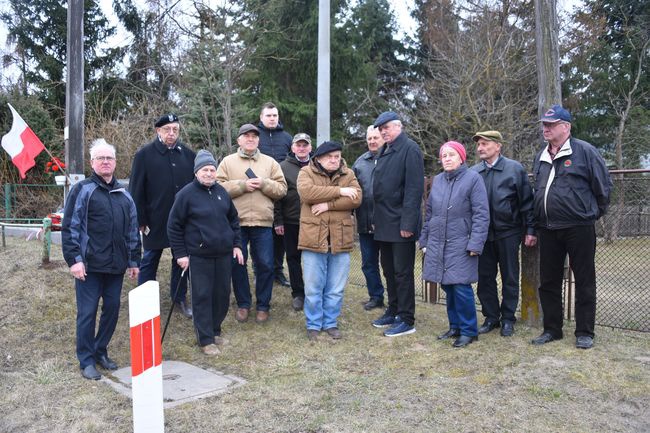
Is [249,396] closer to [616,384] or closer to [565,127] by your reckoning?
[616,384]

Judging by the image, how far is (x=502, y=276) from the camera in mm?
5629

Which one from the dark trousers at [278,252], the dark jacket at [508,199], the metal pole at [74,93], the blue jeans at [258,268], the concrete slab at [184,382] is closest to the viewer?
the concrete slab at [184,382]

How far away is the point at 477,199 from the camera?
5.20 meters

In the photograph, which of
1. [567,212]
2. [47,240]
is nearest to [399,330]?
[567,212]

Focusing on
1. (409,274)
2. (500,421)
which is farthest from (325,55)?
(500,421)

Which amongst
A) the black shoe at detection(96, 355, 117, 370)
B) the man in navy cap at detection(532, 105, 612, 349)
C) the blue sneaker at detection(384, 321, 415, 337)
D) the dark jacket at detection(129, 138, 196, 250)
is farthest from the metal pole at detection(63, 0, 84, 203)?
the man in navy cap at detection(532, 105, 612, 349)

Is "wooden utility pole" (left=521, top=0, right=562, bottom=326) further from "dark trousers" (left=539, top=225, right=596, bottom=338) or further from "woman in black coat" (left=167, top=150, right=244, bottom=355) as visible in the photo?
"woman in black coat" (left=167, top=150, right=244, bottom=355)

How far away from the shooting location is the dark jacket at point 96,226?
179 inches

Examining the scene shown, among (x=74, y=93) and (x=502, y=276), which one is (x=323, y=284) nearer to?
(x=502, y=276)

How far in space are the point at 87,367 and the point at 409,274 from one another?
3.04 meters

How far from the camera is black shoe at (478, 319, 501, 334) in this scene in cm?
578

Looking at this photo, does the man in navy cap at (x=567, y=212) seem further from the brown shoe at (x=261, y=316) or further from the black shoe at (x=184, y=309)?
the black shoe at (x=184, y=309)

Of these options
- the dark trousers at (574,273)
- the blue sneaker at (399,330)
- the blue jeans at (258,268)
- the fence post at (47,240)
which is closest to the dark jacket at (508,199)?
the dark trousers at (574,273)

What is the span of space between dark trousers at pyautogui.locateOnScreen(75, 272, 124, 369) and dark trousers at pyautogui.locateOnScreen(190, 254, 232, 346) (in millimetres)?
694
